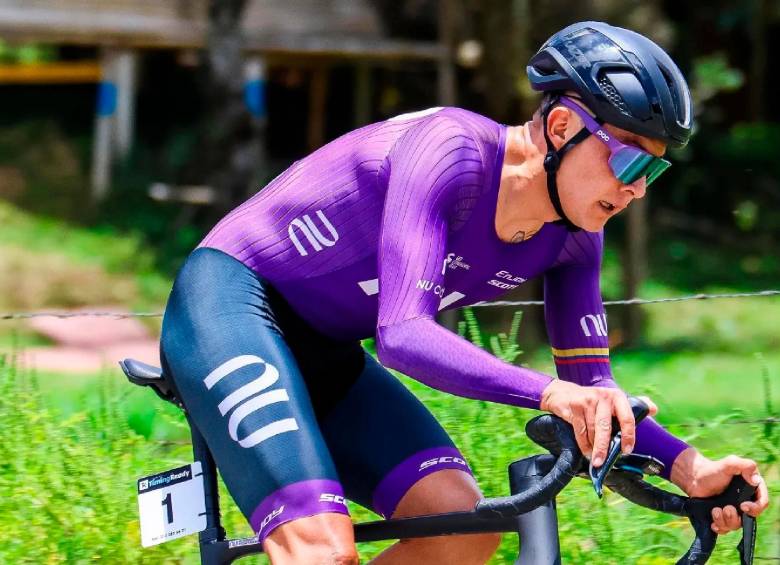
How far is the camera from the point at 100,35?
55.5ft

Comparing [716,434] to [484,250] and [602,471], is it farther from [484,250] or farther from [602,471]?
[602,471]

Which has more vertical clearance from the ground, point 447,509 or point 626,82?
point 626,82

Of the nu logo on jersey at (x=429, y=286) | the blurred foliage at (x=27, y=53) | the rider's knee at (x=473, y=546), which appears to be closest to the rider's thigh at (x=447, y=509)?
the rider's knee at (x=473, y=546)

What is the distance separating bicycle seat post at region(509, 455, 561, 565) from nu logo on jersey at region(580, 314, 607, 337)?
54 cm

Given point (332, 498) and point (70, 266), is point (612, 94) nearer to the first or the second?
point (332, 498)

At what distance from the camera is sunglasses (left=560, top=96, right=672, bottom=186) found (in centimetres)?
291

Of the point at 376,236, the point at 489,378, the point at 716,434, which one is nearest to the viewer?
the point at 489,378

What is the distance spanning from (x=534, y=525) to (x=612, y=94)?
2.97 ft

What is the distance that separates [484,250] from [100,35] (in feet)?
47.7

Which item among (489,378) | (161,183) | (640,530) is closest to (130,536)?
(640,530)

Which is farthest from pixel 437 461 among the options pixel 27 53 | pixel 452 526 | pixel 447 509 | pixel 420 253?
pixel 27 53

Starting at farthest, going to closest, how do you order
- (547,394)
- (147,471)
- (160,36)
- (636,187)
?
(160,36), (147,471), (636,187), (547,394)

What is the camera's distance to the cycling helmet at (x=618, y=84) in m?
2.91

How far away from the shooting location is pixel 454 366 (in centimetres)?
279
